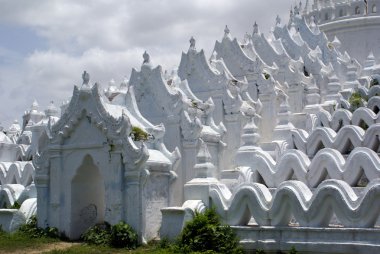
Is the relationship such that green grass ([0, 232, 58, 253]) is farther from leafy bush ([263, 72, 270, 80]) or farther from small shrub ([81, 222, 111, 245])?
leafy bush ([263, 72, 270, 80])

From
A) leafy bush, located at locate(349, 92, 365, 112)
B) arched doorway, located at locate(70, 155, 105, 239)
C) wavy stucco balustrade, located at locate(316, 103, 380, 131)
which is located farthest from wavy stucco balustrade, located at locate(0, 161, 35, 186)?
leafy bush, located at locate(349, 92, 365, 112)

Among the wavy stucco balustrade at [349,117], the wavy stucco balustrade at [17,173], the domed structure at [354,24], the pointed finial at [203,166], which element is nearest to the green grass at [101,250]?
the pointed finial at [203,166]

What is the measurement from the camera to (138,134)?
1820cm

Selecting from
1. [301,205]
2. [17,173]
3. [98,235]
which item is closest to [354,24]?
[17,173]

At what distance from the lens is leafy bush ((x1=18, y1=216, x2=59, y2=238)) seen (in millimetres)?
18750

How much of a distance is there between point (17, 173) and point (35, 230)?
5.76 metres

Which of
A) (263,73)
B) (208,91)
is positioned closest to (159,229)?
(208,91)

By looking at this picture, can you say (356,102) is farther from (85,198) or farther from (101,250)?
(101,250)

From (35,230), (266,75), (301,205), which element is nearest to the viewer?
(301,205)

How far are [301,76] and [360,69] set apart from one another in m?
4.49

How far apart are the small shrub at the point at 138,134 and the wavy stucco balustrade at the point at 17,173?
6.41 m

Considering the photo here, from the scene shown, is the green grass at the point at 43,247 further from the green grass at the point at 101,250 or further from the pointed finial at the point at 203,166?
the pointed finial at the point at 203,166

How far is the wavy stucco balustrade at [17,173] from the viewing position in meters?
23.5

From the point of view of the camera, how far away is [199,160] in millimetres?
16500
